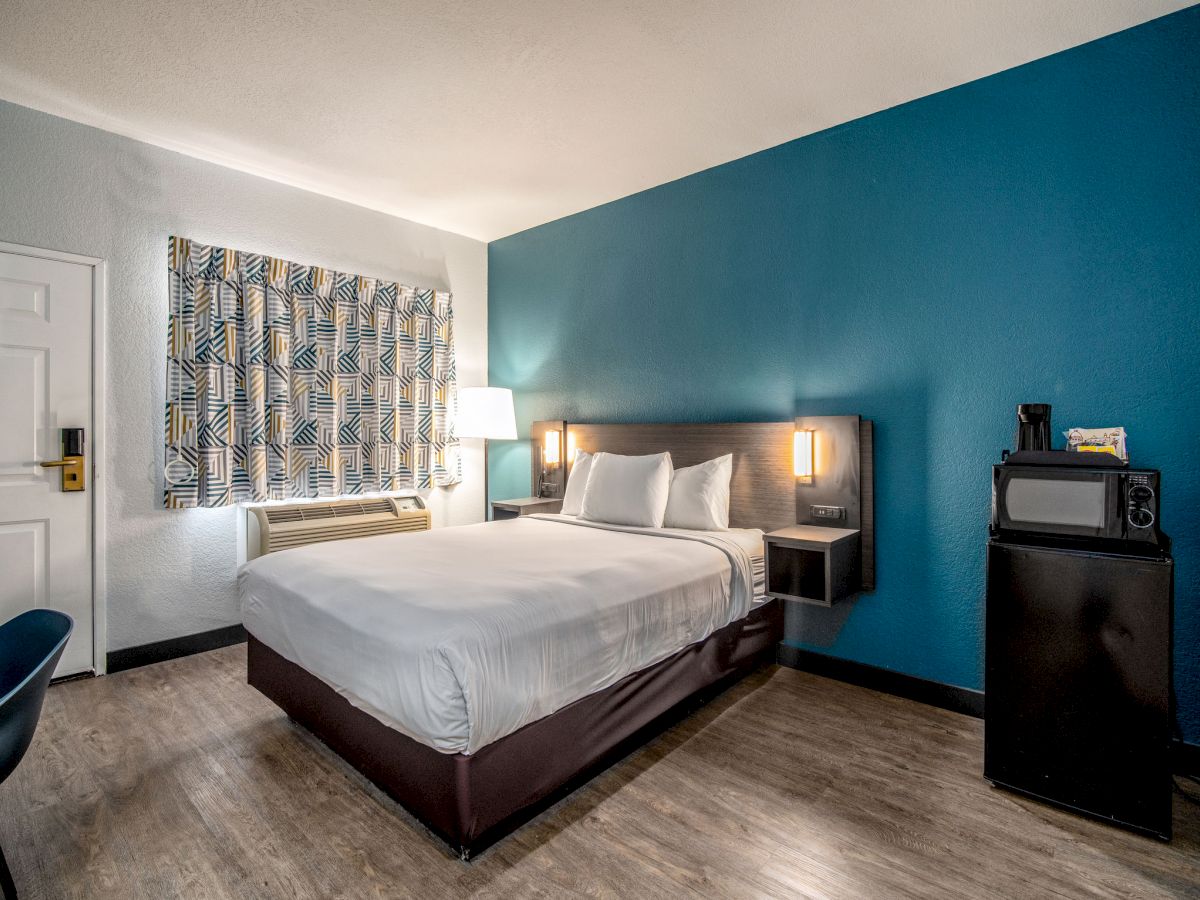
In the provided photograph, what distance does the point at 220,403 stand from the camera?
355 centimetres

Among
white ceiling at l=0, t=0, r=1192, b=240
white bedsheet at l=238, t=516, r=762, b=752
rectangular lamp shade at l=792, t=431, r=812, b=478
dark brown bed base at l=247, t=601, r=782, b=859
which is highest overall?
white ceiling at l=0, t=0, r=1192, b=240

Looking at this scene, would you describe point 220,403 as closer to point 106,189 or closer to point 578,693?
point 106,189

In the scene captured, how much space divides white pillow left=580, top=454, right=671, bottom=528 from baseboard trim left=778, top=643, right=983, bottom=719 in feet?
3.37

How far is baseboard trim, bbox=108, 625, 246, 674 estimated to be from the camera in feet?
10.8

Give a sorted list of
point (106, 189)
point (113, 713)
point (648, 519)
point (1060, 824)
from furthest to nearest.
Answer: point (648, 519) → point (106, 189) → point (113, 713) → point (1060, 824)

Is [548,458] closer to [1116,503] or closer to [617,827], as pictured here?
[617,827]

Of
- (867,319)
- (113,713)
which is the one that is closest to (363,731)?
(113,713)

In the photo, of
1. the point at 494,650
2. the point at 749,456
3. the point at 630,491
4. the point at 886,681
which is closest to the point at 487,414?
the point at 630,491

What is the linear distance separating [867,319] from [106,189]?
3998mm

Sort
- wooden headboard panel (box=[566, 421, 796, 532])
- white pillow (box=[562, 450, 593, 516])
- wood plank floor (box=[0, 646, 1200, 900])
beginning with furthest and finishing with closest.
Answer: white pillow (box=[562, 450, 593, 516]) < wooden headboard panel (box=[566, 421, 796, 532]) < wood plank floor (box=[0, 646, 1200, 900])

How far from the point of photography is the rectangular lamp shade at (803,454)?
124 inches

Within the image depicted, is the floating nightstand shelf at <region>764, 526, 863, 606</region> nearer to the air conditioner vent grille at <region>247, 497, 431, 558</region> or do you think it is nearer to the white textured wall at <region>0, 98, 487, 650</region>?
the air conditioner vent grille at <region>247, 497, 431, 558</region>

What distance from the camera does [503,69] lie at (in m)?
2.70

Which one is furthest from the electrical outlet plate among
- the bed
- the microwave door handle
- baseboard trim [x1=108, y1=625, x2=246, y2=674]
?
baseboard trim [x1=108, y1=625, x2=246, y2=674]
